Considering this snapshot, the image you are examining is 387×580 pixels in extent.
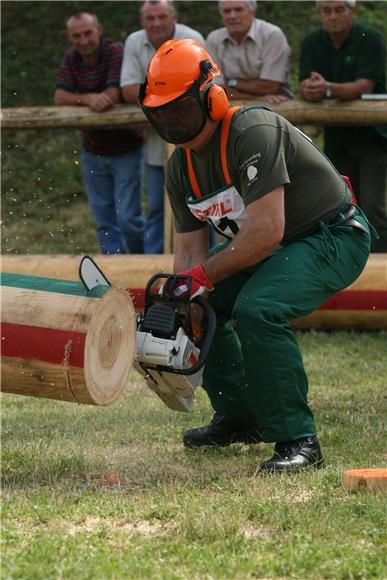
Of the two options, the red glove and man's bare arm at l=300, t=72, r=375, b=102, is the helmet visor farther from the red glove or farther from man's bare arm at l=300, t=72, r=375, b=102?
man's bare arm at l=300, t=72, r=375, b=102

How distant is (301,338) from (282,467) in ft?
12.3

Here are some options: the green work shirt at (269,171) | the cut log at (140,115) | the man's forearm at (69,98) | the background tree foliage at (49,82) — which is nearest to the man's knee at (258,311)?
the green work shirt at (269,171)

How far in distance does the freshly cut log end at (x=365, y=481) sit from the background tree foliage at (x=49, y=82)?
8949 millimetres

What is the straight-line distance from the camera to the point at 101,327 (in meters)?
4.39

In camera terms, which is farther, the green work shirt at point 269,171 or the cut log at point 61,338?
the green work shirt at point 269,171

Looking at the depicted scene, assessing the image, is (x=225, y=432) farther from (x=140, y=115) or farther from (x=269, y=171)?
(x=140, y=115)

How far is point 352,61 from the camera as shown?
830 centimetres

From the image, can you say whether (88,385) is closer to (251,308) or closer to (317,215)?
(251,308)

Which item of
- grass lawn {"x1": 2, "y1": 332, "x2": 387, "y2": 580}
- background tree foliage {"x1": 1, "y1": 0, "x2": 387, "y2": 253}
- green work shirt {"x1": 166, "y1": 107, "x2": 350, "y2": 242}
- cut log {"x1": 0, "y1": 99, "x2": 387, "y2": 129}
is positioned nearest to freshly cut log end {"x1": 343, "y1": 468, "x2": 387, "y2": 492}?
grass lawn {"x1": 2, "y1": 332, "x2": 387, "y2": 580}

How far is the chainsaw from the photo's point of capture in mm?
4590

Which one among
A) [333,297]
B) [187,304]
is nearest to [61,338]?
[187,304]

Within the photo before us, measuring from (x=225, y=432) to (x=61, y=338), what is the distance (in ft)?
4.68

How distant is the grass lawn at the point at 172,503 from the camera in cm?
350

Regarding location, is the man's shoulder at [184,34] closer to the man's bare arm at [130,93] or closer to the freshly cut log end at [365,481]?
the man's bare arm at [130,93]
